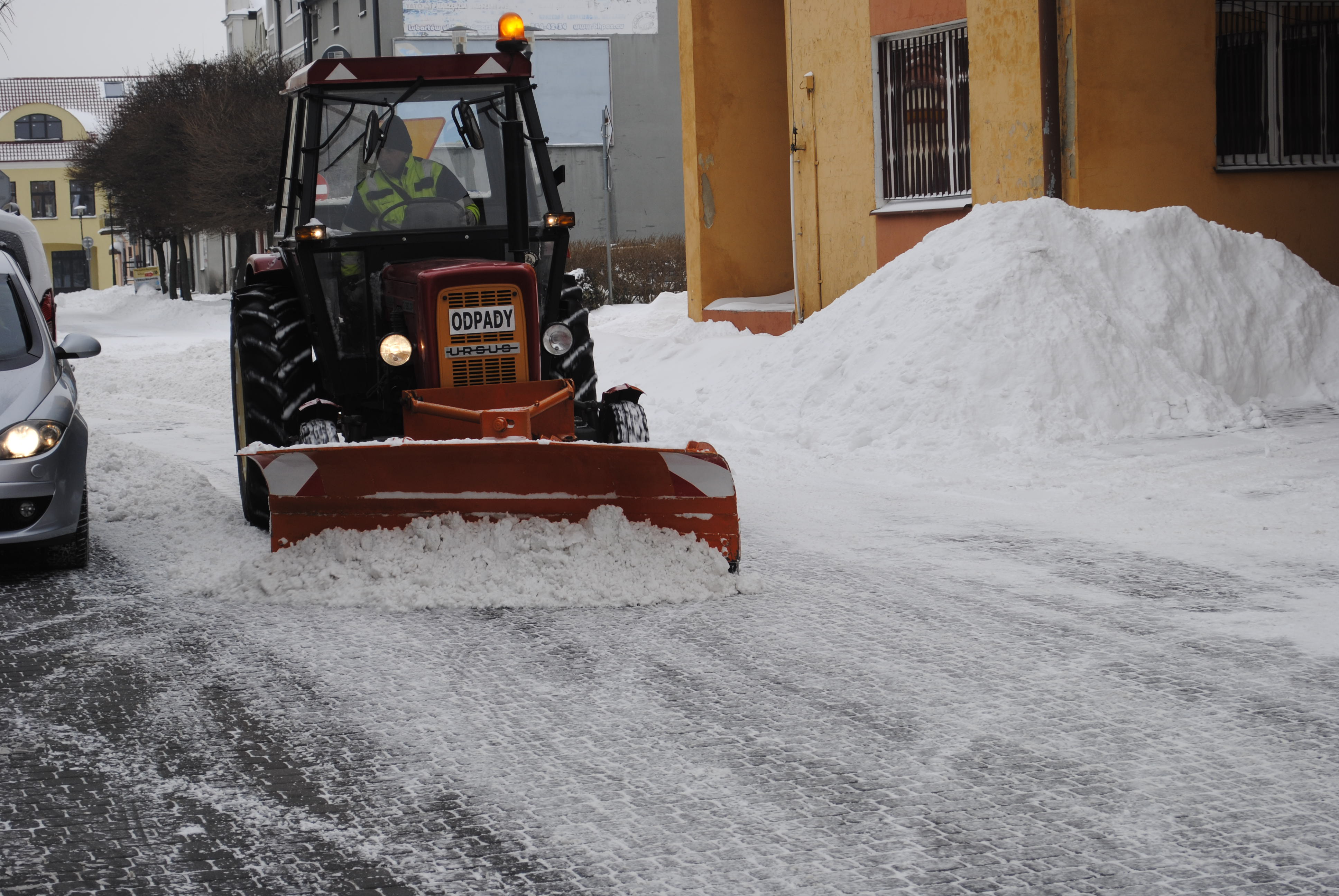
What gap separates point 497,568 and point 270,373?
2251 millimetres

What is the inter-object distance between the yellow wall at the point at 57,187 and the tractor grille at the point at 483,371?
80.9 metres

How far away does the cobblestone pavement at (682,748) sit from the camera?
328cm

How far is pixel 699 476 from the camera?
5.98 m

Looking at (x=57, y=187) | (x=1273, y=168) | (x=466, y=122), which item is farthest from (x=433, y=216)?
(x=57, y=187)

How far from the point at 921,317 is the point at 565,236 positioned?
15.2 ft

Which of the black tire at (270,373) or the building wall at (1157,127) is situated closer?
the black tire at (270,373)

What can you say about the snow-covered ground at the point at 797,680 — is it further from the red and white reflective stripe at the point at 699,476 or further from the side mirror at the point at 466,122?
the side mirror at the point at 466,122

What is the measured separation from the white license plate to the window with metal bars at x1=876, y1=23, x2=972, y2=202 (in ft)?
28.2

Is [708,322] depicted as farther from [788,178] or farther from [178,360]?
[178,360]

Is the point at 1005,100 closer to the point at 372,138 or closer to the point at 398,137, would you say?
the point at 398,137

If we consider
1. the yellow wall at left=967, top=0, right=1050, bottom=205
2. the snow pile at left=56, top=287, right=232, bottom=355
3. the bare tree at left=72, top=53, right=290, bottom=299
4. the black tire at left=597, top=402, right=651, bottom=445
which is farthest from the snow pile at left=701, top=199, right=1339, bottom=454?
the bare tree at left=72, top=53, right=290, bottom=299

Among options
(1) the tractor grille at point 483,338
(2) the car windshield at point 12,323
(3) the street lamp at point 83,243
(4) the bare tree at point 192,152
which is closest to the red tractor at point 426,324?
(1) the tractor grille at point 483,338

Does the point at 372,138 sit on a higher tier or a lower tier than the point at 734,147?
lower

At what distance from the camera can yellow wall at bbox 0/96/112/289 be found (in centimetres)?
8244
